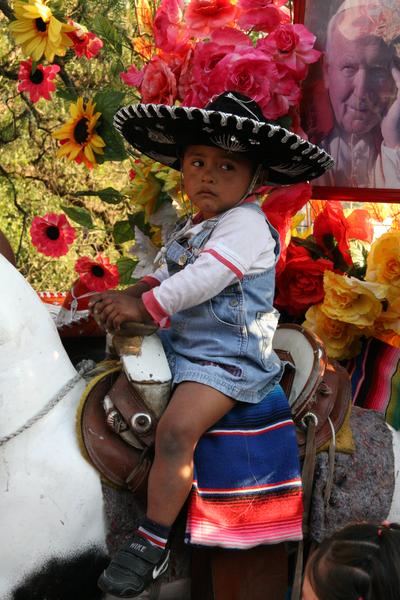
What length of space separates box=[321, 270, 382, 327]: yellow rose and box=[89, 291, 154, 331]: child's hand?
0.87 metres

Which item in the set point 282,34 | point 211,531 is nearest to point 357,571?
point 211,531

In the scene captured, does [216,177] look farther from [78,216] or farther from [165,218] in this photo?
[78,216]

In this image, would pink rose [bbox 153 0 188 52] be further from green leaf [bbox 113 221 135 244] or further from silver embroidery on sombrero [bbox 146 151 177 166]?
green leaf [bbox 113 221 135 244]

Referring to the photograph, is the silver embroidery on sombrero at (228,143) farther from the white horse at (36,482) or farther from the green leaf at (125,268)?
the green leaf at (125,268)

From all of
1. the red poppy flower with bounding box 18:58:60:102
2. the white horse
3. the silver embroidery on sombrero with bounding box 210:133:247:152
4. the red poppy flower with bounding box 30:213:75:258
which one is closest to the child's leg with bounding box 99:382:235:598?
the white horse

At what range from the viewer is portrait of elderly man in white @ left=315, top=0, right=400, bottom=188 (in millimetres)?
2787

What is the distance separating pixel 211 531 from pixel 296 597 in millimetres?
373

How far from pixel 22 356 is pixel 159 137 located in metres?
0.89

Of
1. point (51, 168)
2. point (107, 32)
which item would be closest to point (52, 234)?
point (107, 32)

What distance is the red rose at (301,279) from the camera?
115 inches

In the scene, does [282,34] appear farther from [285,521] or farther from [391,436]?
[285,521]

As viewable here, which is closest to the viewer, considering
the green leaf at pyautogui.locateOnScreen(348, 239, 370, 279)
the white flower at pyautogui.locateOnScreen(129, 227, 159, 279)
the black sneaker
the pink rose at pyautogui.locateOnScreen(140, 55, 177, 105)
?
the black sneaker

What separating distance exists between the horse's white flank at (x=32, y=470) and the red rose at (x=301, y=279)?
47.7 inches

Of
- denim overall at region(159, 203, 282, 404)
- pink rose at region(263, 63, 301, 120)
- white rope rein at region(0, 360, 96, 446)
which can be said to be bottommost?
white rope rein at region(0, 360, 96, 446)
